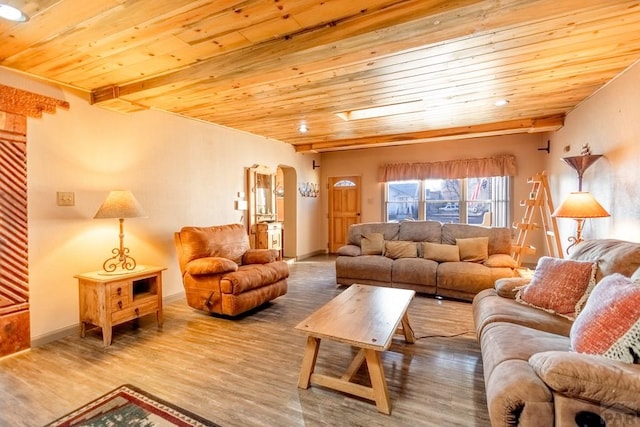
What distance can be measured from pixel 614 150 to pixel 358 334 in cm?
318

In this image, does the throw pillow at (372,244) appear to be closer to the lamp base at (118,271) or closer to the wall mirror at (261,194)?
the wall mirror at (261,194)

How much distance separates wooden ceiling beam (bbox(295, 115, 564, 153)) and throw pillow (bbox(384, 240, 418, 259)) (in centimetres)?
211

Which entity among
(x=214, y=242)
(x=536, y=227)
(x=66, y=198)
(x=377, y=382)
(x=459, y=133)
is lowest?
(x=377, y=382)

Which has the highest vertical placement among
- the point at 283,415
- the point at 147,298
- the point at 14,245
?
the point at 14,245

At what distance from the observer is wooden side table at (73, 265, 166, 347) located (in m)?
2.71

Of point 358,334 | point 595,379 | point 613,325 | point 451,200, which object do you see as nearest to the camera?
point 595,379

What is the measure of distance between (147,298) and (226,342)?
97cm

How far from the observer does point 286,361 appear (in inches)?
95.5

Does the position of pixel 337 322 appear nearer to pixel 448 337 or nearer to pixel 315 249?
pixel 448 337

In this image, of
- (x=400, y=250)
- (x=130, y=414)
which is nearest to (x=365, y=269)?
(x=400, y=250)

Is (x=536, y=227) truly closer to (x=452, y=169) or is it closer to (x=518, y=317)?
(x=452, y=169)

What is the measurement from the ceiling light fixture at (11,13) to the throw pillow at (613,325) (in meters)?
3.46

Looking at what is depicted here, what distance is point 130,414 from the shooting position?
180cm

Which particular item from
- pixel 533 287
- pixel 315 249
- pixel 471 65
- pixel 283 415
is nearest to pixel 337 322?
pixel 283 415
